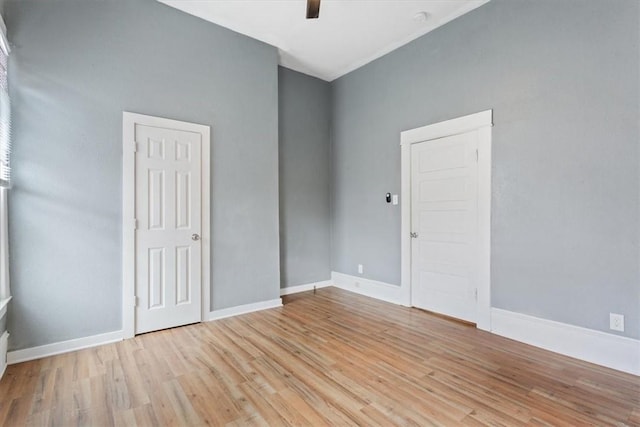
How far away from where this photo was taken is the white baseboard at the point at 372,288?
425 centimetres

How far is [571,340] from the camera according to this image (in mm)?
2715

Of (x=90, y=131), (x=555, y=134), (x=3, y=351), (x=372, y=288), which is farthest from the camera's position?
(x=372, y=288)

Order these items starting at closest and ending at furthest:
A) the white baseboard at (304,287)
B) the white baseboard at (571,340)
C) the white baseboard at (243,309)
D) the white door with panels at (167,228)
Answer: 1. the white baseboard at (571,340)
2. the white door with panels at (167,228)
3. the white baseboard at (243,309)
4. the white baseboard at (304,287)

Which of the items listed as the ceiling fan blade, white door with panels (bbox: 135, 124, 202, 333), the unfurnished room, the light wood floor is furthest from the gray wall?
white door with panels (bbox: 135, 124, 202, 333)

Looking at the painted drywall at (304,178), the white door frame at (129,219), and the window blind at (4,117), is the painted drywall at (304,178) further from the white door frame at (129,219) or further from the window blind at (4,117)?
the window blind at (4,117)

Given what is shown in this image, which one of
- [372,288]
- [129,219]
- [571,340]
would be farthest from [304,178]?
[571,340]

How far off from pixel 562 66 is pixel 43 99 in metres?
4.62

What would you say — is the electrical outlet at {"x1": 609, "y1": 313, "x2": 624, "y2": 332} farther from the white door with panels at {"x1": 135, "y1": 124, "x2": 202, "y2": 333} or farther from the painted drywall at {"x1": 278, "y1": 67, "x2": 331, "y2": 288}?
the white door with panels at {"x1": 135, "y1": 124, "x2": 202, "y2": 333}

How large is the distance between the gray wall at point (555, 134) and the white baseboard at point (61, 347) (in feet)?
12.7

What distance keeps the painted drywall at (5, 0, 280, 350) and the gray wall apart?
8.61ft

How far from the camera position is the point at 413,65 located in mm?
4055

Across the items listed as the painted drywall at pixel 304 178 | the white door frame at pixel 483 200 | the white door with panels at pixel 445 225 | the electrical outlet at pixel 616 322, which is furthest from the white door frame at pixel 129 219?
the electrical outlet at pixel 616 322

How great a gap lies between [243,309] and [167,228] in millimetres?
1353

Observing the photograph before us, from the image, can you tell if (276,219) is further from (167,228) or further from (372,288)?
(372,288)
